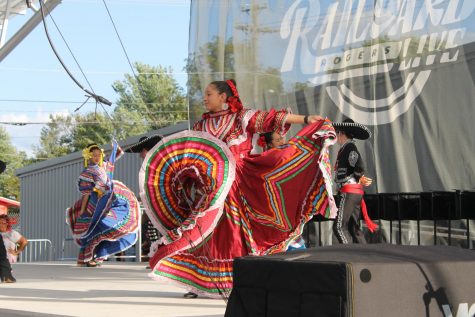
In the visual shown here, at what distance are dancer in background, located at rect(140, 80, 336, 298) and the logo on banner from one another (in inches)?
103

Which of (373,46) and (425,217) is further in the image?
(373,46)

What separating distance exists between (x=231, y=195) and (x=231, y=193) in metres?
0.02

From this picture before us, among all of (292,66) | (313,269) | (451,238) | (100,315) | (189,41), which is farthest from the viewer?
(189,41)

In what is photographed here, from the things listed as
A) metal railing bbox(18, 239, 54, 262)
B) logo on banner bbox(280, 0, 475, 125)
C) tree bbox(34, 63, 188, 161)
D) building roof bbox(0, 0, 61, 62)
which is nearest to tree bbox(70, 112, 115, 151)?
tree bbox(34, 63, 188, 161)

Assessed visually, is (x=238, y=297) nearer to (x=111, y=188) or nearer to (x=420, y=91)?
(x=420, y=91)

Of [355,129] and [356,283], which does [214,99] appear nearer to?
[355,129]

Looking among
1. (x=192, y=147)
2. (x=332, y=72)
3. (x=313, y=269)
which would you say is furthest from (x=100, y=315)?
(x=332, y=72)

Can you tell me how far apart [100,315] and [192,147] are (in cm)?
168

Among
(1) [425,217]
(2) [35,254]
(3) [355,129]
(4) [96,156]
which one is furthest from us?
(2) [35,254]

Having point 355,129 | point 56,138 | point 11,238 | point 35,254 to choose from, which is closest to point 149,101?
point 56,138

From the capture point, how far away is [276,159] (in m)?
6.80

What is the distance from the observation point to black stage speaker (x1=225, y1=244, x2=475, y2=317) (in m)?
3.30

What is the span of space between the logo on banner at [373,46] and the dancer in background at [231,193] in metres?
2.62

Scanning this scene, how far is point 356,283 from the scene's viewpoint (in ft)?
10.7
